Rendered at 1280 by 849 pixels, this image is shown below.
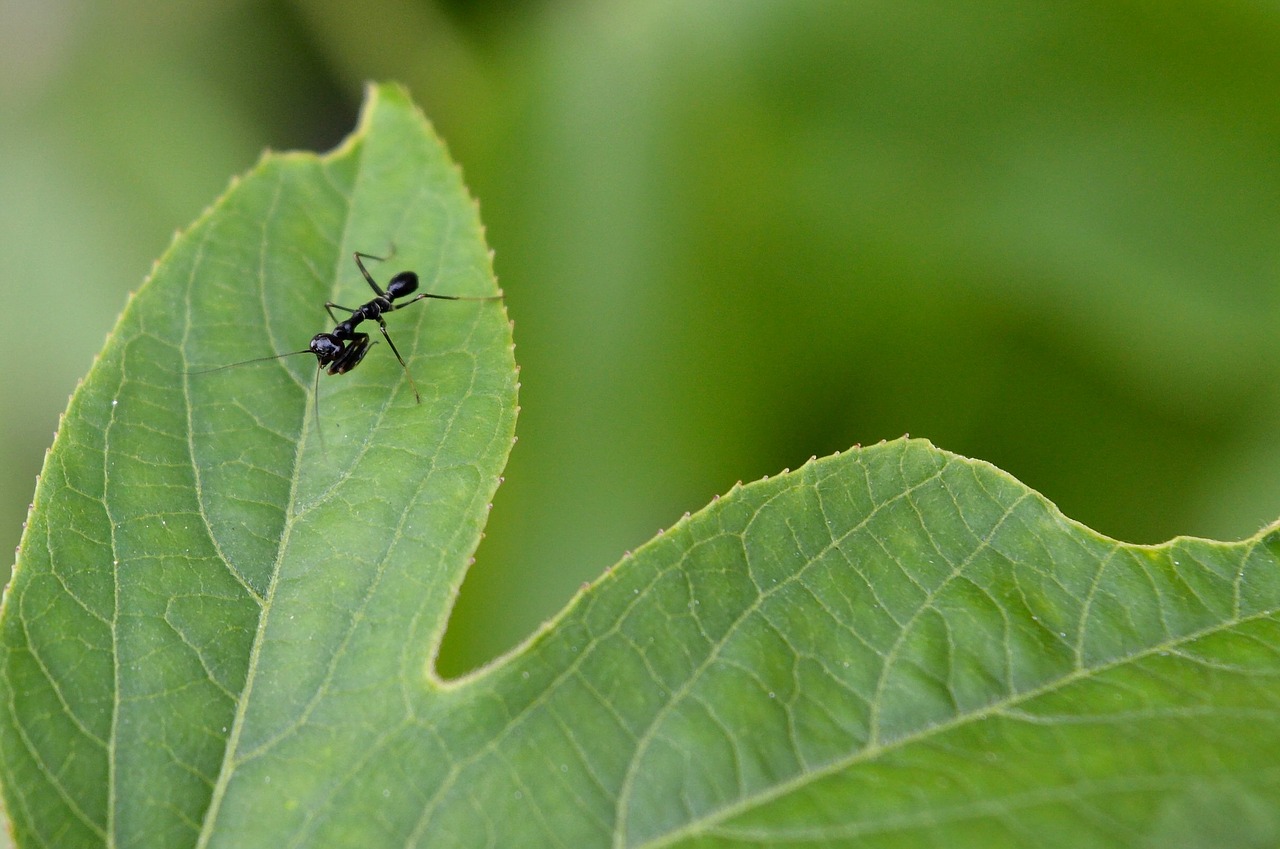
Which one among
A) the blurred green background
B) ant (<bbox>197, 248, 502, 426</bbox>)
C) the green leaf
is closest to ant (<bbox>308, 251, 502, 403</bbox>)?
ant (<bbox>197, 248, 502, 426</bbox>)

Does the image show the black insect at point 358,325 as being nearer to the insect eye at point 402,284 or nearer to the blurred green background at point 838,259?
the insect eye at point 402,284

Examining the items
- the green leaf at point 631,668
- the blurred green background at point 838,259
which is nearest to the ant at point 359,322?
the green leaf at point 631,668

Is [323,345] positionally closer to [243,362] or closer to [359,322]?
[243,362]

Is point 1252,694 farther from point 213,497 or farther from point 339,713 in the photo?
point 213,497

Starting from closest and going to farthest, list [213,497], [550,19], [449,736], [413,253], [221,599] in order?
[449,736], [221,599], [213,497], [413,253], [550,19]

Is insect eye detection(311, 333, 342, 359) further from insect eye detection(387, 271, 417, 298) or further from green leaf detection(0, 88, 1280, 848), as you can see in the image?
→ green leaf detection(0, 88, 1280, 848)

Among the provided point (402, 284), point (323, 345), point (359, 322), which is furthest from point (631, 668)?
point (359, 322)

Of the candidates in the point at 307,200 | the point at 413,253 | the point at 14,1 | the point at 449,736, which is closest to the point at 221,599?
the point at 449,736

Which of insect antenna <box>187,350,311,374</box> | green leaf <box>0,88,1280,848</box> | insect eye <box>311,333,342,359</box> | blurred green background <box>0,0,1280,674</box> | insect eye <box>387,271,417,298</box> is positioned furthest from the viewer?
blurred green background <box>0,0,1280,674</box>
